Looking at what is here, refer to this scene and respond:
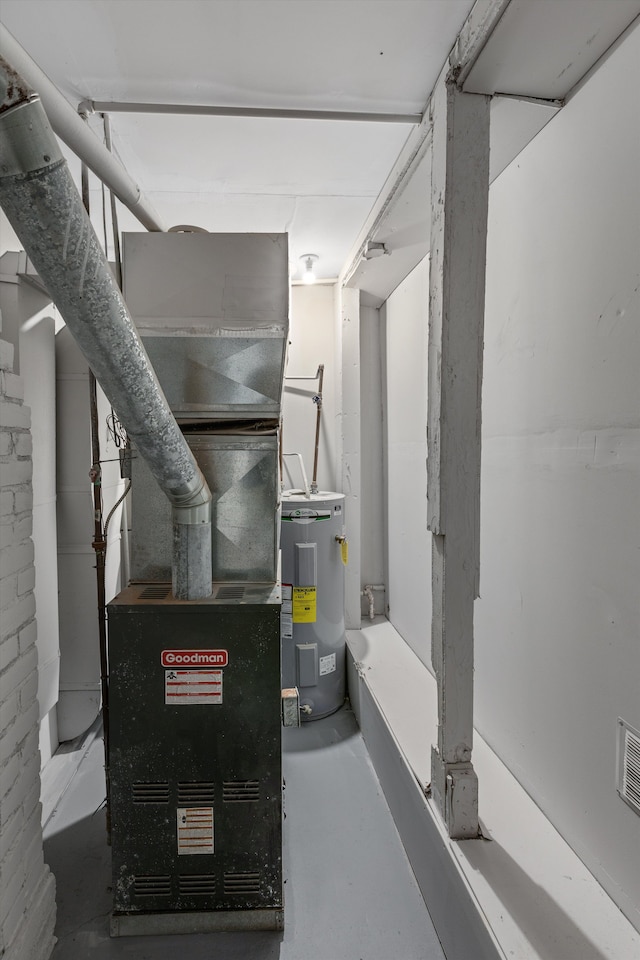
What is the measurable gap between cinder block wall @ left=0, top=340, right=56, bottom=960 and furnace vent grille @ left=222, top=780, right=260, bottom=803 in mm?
547

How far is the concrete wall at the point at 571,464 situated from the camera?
1.34 meters

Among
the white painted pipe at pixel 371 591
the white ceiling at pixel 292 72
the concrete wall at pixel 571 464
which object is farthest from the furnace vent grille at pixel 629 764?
the white painted pipe at pixel 371 591

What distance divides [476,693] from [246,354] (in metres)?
1.66

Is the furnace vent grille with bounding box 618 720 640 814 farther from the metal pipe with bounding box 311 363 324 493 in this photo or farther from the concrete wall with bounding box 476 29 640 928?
the metal pipe with bounding box 311 363 324 493

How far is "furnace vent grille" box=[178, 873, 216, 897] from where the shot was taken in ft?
5.36

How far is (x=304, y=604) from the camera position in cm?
294

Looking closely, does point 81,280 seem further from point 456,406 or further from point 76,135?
point 456,406

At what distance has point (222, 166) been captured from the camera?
2.22 m

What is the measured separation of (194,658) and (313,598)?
4.55 feet

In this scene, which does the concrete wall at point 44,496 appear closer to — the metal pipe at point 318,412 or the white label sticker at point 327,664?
the white label sticker at point 327,664

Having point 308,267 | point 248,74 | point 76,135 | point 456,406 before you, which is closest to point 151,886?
point 456,406

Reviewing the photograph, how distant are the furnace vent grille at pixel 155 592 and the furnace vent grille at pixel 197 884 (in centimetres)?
84

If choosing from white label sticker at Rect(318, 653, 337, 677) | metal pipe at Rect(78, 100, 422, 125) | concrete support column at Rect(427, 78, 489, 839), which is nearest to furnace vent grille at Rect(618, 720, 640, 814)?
concrete support column at Rect(427, 78, 489, 839)

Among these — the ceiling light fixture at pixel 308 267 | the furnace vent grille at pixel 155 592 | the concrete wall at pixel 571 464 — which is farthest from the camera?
the ceiling light fixture at pixel 308 267
